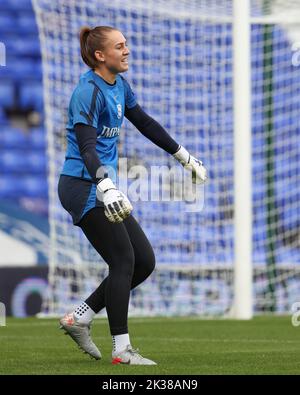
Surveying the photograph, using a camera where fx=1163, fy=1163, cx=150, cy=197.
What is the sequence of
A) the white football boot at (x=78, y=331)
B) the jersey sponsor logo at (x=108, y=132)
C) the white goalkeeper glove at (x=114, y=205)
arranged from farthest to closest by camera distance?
the white football boot at (x=78, y=331) < the jersey sponsor logo at (x=108, y=132) < the white goalkeeper glove at (x=114, y=205)

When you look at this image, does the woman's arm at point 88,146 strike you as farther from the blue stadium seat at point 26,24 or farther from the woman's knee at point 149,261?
the blue stadium seat at point 26,24

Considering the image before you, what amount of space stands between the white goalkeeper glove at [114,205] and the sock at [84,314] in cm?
59

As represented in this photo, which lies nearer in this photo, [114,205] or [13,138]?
[114,205]

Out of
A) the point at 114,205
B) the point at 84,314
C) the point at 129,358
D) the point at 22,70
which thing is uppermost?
the point at 22,70

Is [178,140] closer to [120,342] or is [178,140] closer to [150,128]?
[150,128]

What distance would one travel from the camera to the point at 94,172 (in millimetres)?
4574

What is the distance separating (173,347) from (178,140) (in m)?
4.35

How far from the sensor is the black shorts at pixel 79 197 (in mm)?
4738

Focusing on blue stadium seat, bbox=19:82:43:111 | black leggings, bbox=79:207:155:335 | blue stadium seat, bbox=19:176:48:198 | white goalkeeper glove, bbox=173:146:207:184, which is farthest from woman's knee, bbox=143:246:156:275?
blue stadium seat, bbox=19:82:43:111

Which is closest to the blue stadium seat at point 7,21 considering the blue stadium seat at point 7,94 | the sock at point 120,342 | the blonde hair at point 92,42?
the blue stadium seat at point 7,94

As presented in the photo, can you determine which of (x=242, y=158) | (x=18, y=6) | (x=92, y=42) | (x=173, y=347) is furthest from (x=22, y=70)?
(x=92, y=42)

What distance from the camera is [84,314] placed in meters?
4.98

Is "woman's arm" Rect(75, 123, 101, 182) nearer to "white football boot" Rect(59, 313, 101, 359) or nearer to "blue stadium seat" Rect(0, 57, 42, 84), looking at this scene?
Answer: "white football boot" Rect(59, 313, 101, 359)
